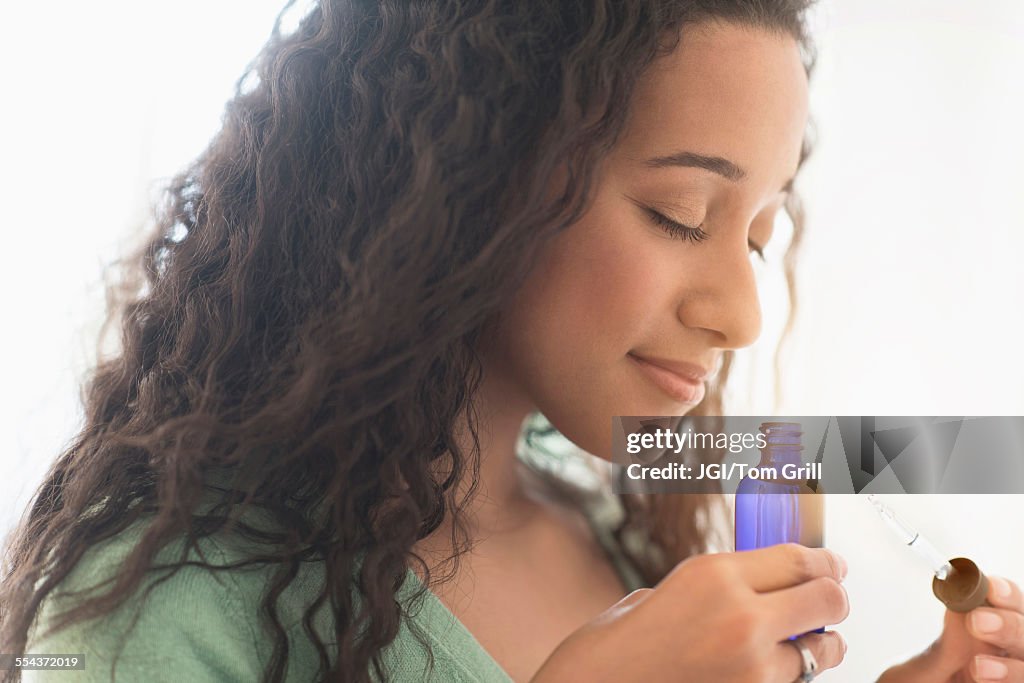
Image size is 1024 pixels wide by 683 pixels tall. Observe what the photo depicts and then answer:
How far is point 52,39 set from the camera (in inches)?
39.1

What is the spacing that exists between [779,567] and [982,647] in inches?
8.9

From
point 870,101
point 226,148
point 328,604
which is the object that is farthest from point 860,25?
point 328,604

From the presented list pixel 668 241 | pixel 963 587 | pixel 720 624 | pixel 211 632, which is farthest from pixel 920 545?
pixel 211 632

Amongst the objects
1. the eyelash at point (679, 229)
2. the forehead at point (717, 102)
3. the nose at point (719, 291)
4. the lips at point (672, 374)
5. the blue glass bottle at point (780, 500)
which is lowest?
the blue glass bottle at point (780, 500)

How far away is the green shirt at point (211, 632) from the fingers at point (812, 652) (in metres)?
0.21

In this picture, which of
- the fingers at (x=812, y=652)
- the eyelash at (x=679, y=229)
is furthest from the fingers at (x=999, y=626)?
the eyelash at (x=679, y=229)

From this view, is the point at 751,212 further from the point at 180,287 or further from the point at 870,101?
the point at 870,101

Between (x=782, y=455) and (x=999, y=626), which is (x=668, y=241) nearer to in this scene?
(x=782, y=455)

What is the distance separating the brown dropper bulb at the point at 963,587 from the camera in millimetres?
653

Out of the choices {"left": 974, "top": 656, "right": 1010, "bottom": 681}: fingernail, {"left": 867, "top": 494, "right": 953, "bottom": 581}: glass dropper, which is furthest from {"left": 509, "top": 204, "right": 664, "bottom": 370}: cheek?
{"left": 974, "top": 656, "right": 1010, "bottom": 681}: fingernail

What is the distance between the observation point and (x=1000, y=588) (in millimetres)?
659

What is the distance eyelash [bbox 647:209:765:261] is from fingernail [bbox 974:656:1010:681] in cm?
39

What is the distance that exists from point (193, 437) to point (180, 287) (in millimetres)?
144

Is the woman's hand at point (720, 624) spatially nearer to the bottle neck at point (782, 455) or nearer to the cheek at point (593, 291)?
the bottle neck at point (782, 455)
